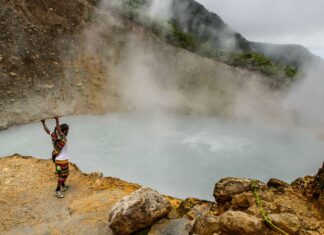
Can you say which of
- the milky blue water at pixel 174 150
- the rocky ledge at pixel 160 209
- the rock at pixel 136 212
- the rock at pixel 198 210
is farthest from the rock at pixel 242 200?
the milky blue water at pixel 174 150

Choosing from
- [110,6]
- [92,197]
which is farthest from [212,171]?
[110,6]

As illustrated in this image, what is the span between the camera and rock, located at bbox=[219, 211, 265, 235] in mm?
5617

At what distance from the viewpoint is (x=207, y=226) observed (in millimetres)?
5922

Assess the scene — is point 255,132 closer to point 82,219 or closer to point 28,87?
point 28,87

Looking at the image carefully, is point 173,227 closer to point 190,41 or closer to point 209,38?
point 190,41

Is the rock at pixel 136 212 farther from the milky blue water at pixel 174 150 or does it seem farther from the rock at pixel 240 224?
the milky blue water at pixel 174 150

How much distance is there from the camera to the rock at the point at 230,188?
274 inches

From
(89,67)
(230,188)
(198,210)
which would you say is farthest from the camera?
(89,67)

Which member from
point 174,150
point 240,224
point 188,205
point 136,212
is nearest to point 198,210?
point 188,205

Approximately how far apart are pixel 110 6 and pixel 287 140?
14466mm

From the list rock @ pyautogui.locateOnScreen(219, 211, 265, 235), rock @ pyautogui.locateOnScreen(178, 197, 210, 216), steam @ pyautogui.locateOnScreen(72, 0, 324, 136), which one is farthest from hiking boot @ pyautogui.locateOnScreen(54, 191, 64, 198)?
steam @ pyautogui.locateOnScreen(72, 0, 324, 136)

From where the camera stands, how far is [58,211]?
7.81 metres

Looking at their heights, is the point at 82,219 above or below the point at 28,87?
below

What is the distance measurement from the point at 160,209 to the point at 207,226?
4.42ft
